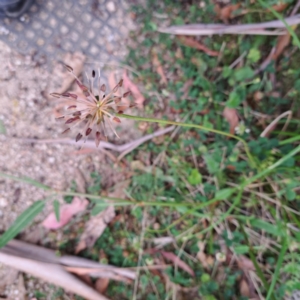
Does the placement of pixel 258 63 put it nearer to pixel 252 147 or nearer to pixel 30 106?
pixel 252 147

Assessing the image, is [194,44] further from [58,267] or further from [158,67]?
[58,267]

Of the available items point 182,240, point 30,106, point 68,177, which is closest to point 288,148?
point 182,240

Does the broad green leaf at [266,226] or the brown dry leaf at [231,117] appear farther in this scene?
the brown dry leaf at [231,117]

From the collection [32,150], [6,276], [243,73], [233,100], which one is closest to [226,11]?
[243,73]

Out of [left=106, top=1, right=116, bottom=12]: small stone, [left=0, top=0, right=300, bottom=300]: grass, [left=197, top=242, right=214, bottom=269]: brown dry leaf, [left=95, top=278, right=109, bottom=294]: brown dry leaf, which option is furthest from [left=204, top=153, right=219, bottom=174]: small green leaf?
[left=106, top=1, right=116, bottom=12]: small stone

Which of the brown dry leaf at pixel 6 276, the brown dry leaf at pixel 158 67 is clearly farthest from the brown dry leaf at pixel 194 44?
the brown dry leaf at pixel 6 276

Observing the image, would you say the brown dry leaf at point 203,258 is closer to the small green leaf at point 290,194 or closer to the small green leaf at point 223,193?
the small green leaf at point 223,193

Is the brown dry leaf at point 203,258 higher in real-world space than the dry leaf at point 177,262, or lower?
higher
